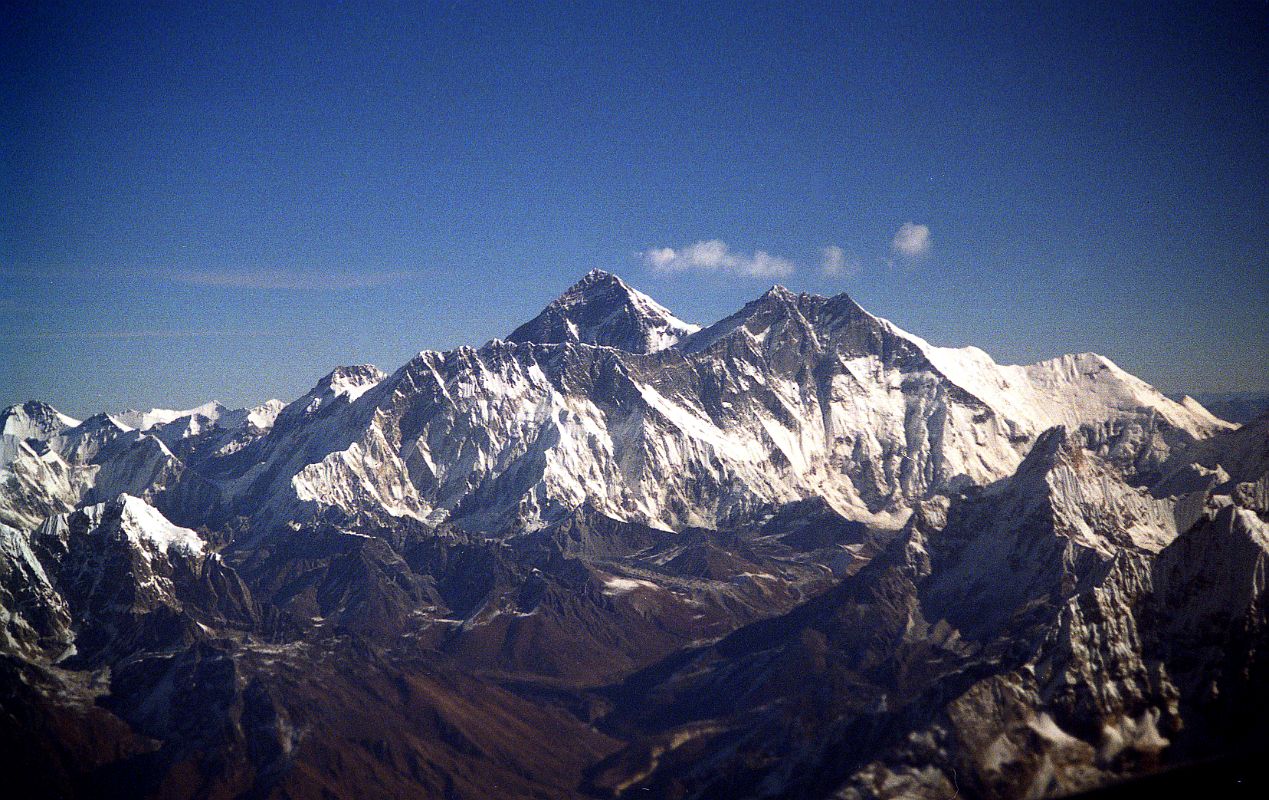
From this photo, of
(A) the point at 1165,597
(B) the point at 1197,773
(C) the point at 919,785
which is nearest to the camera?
(B) the point at 1197,773

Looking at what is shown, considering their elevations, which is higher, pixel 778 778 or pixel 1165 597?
pixel 1165 597

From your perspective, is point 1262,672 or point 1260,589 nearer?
point 1262,672

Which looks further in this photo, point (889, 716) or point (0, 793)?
point (0, 793)

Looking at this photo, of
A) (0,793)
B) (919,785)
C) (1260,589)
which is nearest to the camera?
(919,785)

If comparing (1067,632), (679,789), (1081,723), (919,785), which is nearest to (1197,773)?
(919,785)

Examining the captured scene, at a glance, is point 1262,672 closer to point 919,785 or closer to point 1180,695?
point 1180,695

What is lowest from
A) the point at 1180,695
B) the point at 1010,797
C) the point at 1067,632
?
the point at 1010,797

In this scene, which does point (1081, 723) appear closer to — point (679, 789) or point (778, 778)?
point (778, 778)

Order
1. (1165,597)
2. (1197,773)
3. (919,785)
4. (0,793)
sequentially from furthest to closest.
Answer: (0,793) → (1165,597) → (919,785) → (1197,773)

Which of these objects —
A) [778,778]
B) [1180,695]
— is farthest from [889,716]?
[1180,695]

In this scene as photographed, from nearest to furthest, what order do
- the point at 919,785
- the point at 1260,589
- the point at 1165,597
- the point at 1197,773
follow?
1. the point at 1197,773
2. the point at 919,785
3. the point at 1260,589
4. the point at 1165,597
